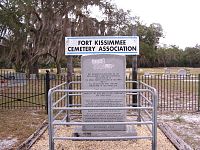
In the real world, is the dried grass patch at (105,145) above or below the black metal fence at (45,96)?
below

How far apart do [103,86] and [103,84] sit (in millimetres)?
45

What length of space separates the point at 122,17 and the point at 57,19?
688 centimetres

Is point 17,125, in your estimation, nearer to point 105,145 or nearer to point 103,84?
point 103,84

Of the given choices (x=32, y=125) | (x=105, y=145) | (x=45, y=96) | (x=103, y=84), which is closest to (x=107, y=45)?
(x=103, y=84)

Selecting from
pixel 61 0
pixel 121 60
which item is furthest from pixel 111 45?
pixel 61 0

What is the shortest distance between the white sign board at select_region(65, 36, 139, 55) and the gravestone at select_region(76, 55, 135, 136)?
3.53ft

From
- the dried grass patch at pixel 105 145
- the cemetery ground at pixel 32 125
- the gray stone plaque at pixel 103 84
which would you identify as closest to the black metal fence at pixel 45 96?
the cemetery ground at pixel 32 125

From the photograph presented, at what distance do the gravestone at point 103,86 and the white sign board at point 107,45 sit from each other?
108 cm

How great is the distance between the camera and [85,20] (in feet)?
93.0

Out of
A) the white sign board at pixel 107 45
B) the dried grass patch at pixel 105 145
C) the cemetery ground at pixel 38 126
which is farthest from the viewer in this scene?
the white sign board at pixel 107 45

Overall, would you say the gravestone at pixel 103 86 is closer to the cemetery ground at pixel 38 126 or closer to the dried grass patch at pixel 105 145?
the dried grass patch at pixel 105 145

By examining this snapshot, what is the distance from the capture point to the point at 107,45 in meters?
9.09

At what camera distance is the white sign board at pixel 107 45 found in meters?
9.03

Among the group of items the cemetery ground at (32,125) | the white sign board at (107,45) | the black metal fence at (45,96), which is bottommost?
the cemetery ground at (32,125)
